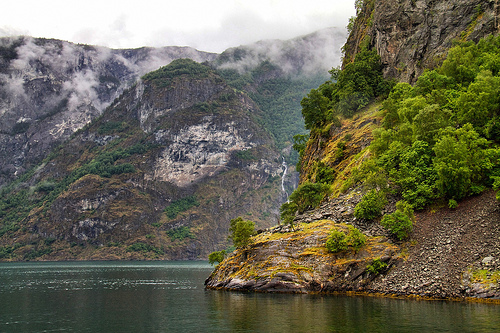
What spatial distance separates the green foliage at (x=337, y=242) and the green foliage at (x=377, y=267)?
4681 mm

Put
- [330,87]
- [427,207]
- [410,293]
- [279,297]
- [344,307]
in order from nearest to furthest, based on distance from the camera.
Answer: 1. [344,307]
2. [410,293]
3. [279,297]
4. [427,207]
5. [330,87]

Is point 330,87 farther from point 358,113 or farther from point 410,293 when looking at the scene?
point 410,293

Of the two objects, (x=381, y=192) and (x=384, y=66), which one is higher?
(x=384, y=66)

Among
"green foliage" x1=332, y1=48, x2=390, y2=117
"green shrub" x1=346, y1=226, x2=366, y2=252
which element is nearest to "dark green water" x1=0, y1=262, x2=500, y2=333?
"green shrub" x1=346, y1=226, x2=366, y2=252

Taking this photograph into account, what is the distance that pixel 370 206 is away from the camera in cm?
7094

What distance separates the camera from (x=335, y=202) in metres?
80.7

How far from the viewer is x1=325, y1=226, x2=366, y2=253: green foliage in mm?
65312

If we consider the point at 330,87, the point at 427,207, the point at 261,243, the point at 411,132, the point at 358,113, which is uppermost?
the point at 330,87

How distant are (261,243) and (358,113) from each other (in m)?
46.6

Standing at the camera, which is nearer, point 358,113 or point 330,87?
point 358,113

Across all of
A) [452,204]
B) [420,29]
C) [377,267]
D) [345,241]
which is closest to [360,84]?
[420,29]

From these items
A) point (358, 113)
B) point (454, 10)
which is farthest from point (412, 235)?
point (454, 10)

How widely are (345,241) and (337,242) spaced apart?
1.36 m

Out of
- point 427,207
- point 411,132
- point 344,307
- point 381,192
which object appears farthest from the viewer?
point 411,132
